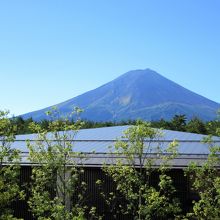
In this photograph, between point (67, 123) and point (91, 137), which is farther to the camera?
point (91, 137)

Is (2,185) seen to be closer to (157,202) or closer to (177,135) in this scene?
(157,202)

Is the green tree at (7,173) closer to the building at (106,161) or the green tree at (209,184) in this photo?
the building at (106,161)

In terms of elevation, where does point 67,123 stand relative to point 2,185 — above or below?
above

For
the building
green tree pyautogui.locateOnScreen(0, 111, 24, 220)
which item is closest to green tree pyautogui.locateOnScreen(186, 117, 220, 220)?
the building

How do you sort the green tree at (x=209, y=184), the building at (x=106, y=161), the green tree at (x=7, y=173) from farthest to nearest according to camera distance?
the building at (x=106, y=161) < the green tree at (x=7, y=173) < the green tree at (x=209, y=184)

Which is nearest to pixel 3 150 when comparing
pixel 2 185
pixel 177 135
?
pixel 2 185

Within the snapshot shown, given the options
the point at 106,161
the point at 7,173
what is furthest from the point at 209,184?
the point at 7,173

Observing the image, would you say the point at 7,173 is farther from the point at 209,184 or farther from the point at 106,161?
the point at 209,184

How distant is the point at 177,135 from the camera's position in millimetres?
29547

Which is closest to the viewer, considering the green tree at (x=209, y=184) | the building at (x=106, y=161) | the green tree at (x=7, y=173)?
the green tree at (x=209, y=184)

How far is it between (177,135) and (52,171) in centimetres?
1320

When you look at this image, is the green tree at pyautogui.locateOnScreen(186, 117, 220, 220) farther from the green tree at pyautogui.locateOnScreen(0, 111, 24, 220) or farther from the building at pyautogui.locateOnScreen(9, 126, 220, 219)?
the green tree at pyautogui.locateOnScreen(0, 111, 24, 220)

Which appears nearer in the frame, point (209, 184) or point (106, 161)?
point (209, 184)

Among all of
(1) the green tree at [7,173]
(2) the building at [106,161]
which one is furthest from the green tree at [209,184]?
(1) the green tree at [7,173]
